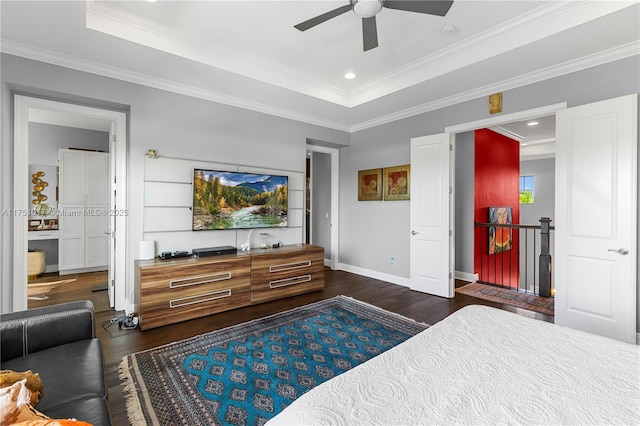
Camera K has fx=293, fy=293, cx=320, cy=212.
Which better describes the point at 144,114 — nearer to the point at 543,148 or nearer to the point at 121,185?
the point at 121,185

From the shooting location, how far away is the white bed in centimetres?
92

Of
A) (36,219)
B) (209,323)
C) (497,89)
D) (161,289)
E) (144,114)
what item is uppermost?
(497,89)

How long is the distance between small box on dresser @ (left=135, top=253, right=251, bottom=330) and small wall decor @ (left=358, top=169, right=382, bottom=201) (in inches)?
97.2

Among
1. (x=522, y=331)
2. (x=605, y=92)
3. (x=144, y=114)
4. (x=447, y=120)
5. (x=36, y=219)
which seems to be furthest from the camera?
(x=36, y=219)

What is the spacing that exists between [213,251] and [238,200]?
814 mm

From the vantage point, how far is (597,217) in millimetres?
2801

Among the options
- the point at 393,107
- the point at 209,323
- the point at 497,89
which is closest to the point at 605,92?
the point at 497,89

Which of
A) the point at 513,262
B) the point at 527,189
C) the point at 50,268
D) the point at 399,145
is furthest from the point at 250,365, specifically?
the point at 527,189

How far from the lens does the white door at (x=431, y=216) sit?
13.3 ft

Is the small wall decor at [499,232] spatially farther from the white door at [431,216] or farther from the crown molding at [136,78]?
the crown molding at [136,78]

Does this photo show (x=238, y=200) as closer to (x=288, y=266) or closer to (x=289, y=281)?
(x=288, y=266)

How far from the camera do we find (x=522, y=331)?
1.56m

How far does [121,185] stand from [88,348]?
2.33 m

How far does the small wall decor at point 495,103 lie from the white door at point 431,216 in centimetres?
60
